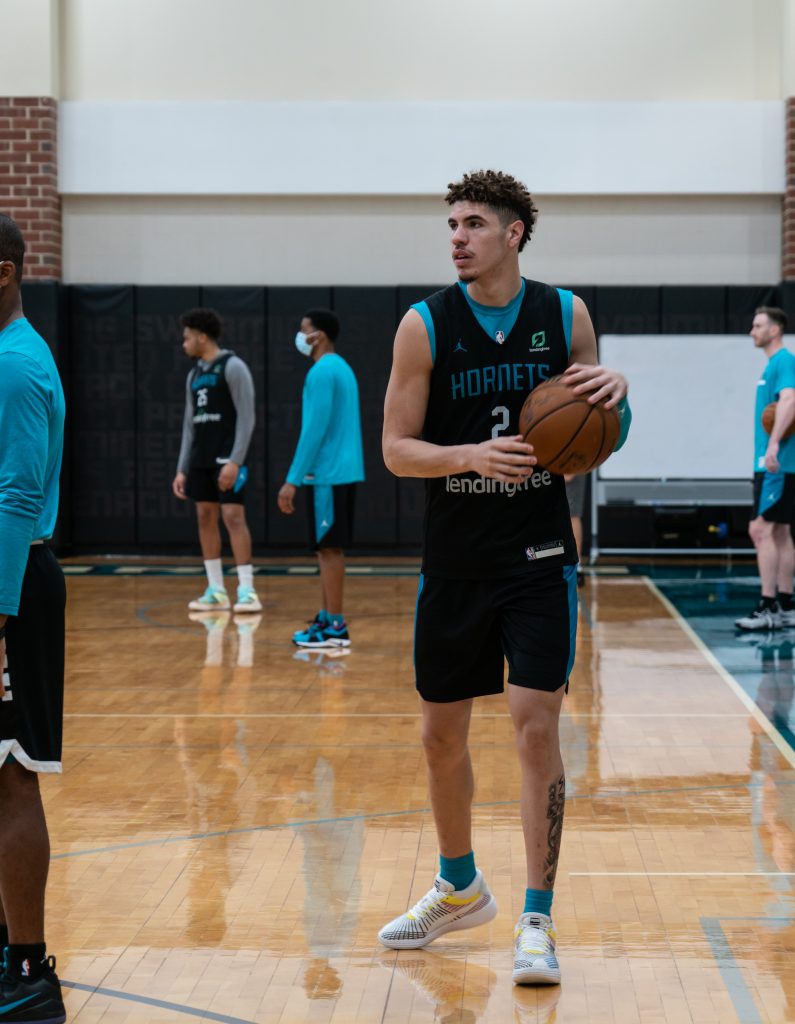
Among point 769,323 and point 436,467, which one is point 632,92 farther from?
point 436,467

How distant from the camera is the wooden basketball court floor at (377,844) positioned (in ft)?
9.89

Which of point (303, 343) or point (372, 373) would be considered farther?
point (372, 373)

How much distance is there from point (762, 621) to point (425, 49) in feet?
21.7

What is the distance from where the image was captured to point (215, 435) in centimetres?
866

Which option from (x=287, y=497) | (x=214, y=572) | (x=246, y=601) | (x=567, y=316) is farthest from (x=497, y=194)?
(x=214, y=572)

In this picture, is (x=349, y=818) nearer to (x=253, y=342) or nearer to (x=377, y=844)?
(x=377, y=844)

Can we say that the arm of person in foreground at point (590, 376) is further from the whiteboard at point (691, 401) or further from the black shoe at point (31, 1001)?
the whiteboard at point (691, 401)

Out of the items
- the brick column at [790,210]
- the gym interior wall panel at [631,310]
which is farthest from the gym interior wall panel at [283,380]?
the brick column at [790,210]

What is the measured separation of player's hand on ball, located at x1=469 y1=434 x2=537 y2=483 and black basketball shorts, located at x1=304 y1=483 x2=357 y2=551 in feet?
14.4

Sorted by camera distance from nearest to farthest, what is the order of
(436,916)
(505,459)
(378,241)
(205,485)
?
(505,459), (436,916), (205,485), (378,241)

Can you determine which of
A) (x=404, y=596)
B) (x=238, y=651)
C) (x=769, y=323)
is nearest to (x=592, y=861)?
(x=238, y=651)

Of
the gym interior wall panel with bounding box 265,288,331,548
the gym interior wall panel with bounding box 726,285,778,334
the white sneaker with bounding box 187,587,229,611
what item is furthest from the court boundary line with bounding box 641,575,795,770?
the gym interior wall panel with bounding box 265,288,331,548

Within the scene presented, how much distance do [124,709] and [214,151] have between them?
7.59 m

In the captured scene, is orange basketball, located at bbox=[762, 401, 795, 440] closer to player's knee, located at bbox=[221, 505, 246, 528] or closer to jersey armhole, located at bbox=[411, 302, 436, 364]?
player's knee, located at bbox=[221, 505, 246, 528]
